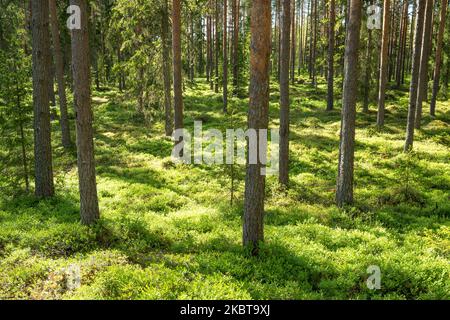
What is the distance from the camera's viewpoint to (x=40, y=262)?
27.4 feet

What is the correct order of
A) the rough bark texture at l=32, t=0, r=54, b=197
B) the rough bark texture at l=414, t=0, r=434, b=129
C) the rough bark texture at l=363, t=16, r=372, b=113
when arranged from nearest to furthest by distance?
the rough bark texture at l=32, t=0, r=54, b=197
the rough bark texture at l=414, t=0, r=434, b=129
the rough bark texture at l=363, t=16, r=372, b=113

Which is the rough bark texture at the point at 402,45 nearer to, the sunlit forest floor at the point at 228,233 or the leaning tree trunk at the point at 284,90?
the sunlit forest floor at the point at 228,233

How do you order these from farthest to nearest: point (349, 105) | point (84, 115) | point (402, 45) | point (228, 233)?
point (402, 45)
point (349, 105)
point (228, 233)
point (84, 115)

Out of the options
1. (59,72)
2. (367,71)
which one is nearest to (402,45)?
(367,71)

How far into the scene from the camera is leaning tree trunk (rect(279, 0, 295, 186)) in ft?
44.6

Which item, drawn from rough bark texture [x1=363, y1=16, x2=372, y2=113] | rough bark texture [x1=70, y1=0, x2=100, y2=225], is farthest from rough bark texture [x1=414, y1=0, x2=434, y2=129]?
rough bark texture [x1=70, y1=0, x2=100, y2=225]

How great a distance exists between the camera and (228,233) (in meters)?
10.3

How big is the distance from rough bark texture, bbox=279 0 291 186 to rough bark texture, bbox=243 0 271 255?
546 cm

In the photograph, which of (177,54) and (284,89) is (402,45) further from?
(284,89)

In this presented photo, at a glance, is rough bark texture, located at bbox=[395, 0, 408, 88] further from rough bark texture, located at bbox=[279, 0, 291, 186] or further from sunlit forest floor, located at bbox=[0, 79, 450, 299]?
rough bark texture, located at bbox=[279, 0, 291, 186]

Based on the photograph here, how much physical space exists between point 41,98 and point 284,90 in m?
8.59
